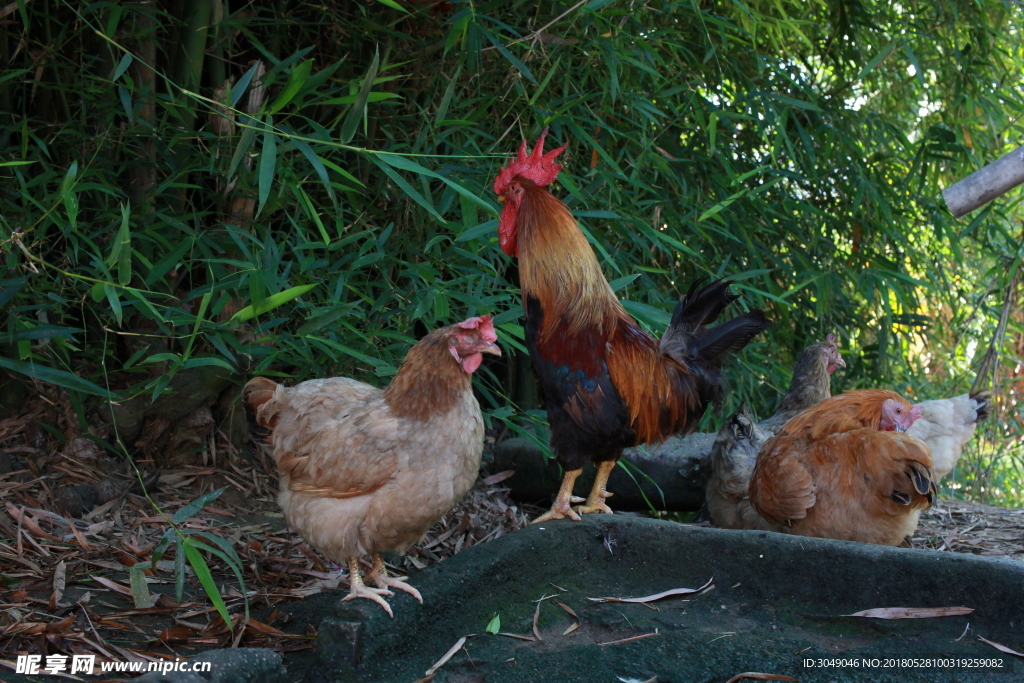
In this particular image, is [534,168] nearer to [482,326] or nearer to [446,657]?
[482,326]

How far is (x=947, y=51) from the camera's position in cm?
425

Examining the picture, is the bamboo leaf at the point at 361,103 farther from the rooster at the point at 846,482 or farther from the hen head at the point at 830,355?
the hen head at the point at 830,355

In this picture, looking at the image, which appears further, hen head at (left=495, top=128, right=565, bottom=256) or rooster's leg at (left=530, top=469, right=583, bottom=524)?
hen head at (left=495, top=128, right=565, bottom=256)

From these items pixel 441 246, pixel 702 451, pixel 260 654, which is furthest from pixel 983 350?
pixel 260 654

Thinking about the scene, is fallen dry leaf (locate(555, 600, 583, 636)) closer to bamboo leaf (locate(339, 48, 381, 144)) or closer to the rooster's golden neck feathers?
the rooster's golden neck feathers

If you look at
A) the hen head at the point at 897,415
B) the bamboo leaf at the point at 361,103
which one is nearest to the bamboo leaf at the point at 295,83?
the bamboo leaf at the point at 361,103

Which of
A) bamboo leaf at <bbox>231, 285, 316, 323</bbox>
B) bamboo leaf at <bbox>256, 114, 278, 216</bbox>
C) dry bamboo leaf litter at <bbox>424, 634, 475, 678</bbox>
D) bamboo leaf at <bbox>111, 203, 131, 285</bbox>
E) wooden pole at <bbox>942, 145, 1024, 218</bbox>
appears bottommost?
dry bamboo leaf litter at <bbox>424, 634, 475, 678</bbox>

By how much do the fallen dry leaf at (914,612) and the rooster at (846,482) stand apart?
644mm

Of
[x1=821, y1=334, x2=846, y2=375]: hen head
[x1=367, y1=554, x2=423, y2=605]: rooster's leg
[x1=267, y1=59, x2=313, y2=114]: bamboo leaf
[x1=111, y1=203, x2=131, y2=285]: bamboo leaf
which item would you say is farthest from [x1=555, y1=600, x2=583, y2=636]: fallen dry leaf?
[x1=821, y1=334, x2=846, y2=375]: hen head

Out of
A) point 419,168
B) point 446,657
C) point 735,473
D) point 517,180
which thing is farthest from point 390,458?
point 735,473

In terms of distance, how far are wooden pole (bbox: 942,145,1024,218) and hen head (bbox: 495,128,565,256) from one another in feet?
4.56

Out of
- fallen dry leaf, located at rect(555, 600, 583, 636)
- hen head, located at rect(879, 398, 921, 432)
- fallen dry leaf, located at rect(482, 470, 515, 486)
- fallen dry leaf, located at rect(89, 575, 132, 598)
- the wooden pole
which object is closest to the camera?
the wooden pole

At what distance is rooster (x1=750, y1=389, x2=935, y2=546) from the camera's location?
9.78 ft

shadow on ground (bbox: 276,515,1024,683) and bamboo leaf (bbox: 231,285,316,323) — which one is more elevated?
bamboo leaf (bbox: 231,285,316,323)
